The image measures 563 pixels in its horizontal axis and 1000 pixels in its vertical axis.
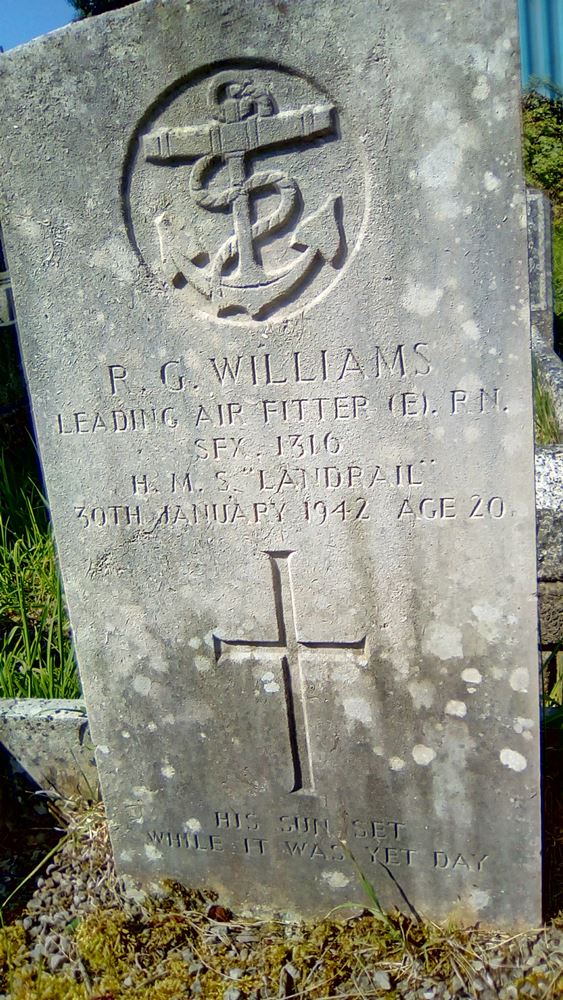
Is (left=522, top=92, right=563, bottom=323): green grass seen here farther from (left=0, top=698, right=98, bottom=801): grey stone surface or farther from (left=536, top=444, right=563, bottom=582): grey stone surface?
(left=0, top=698, right=98, bottom=801): grey stone surface

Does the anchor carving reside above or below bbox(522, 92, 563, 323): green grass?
below

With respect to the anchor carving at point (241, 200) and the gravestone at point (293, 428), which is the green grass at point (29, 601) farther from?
the anchor carving at point (241, 200)

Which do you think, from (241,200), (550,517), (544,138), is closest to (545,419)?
(550,517)

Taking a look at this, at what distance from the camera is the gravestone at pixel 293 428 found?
72.8 inches

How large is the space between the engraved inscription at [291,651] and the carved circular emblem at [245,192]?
2.26ft

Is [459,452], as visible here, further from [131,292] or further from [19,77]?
[19,77]

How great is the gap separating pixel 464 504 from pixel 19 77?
1.46 meters

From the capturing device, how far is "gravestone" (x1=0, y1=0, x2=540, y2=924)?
185 centimetres

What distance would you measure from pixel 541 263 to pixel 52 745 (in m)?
4.60

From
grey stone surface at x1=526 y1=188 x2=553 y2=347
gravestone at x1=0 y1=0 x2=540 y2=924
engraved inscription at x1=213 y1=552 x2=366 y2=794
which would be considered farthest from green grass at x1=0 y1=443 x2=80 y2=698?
grey stone surface at x1=526 y1=188 x2=553 y2=347

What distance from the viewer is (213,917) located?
8.10ft

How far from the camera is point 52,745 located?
2.80 metres

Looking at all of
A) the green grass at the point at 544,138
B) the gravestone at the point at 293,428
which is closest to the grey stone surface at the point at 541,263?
the green grass at the point at 544,138

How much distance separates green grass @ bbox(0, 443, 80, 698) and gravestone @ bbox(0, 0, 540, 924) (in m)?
0.69
